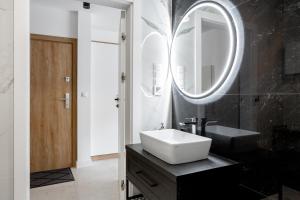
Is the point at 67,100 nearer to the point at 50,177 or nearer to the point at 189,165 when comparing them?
the point at 50,177

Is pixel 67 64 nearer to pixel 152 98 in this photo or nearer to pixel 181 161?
pixel 152 98

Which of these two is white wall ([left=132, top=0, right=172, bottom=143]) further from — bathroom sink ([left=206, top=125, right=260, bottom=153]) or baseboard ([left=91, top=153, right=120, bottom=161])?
baseboard ([left=91, top=153, right=120, bottom=161])

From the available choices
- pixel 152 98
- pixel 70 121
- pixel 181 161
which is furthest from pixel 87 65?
pixel 181 161

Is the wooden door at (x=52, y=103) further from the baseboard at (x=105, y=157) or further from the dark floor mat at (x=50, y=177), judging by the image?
the baseboard at (x=105, y=157)

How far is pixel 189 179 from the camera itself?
Result: 1047 millimetres

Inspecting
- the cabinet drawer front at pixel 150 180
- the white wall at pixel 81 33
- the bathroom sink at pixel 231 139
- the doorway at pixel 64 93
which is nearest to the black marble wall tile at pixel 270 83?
the bathroom sink at pixel 231 139

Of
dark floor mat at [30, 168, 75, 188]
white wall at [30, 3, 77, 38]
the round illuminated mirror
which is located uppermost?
A: white wall at [30, 3, 77, 38]

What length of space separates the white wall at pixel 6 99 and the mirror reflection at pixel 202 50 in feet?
4.35

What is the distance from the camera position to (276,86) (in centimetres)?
109

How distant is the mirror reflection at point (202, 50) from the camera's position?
1427 mm

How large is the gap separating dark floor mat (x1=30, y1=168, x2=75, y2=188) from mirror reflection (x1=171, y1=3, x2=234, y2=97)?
2.03 m

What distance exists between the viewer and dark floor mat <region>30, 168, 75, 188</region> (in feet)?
8.46

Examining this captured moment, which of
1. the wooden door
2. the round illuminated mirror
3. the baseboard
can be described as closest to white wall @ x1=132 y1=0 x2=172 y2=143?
the round illuminated mirror

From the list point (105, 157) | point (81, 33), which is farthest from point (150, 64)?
point (105, 157)
